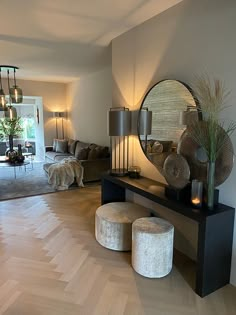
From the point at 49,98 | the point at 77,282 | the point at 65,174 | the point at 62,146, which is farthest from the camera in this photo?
the point at 49,98

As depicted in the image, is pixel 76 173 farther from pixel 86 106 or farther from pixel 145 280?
pixel 145 280

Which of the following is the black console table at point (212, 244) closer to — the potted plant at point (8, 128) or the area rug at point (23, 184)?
the area rug at point (23, 184)

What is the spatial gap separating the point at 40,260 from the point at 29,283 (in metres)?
0.35

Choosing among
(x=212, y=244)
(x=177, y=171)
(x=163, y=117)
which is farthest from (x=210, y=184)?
(x=163, y=117)

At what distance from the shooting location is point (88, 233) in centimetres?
313

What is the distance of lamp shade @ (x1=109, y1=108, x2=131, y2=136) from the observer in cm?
310

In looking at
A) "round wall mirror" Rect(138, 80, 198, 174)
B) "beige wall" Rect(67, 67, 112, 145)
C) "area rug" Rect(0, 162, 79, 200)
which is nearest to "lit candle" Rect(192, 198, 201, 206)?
"round wall mirror" Rect(138, 80, 198, 174)

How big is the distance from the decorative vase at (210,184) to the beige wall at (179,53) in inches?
8.8

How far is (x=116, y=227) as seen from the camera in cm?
265

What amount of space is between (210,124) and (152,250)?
1230 mm

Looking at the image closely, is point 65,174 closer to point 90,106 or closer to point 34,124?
point 90,106

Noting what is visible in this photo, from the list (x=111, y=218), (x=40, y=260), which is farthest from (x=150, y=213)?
(x=40, y=260)

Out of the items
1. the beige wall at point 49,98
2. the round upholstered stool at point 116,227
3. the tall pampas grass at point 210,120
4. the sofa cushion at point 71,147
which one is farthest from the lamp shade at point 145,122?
the beige wall at point 49,98

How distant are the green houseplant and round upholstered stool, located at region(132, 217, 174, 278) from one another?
1.71 feet
